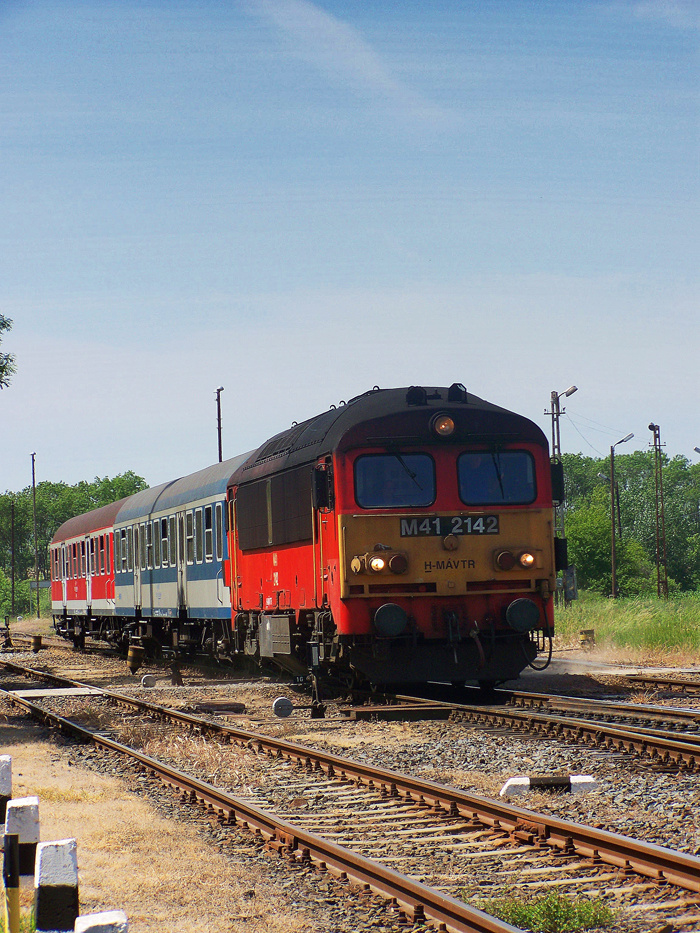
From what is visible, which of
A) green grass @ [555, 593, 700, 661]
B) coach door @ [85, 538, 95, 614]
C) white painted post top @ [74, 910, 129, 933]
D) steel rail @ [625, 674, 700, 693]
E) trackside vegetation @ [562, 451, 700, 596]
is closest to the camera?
white painted post top @ [74, 910, 129, 933]

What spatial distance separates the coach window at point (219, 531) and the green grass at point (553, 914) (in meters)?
15.0

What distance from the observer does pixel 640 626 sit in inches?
1010

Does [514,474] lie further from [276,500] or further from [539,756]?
[539,756]

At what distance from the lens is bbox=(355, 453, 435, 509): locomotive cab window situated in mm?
14469

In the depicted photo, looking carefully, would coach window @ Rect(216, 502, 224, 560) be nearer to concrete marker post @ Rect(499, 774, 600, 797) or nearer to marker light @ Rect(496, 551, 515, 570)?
marker light @ Rect(496, 551, 515, 570)

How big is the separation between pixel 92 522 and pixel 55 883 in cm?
3081

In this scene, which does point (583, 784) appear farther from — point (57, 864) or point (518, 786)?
point (57, 864)

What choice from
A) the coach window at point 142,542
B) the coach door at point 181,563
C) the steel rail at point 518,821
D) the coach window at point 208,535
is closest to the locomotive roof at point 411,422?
the steel rail at point 518,821

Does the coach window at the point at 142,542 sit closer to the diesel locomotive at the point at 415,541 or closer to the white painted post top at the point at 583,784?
the diesel locomotive at the point at 415,541

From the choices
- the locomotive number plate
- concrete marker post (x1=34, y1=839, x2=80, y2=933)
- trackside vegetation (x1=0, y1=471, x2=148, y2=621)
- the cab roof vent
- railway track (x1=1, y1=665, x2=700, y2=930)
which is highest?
trackside vegetation (x1=0, y1=471, x2=148, y2=621)

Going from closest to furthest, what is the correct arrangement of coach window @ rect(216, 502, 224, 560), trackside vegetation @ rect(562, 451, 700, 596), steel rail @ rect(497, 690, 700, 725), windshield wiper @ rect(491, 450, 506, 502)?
steel rail @ rect(497, 690, 700, 725)
windshield wiper @ rect(491, 450, 506, 502)
coach window @ rect(216, 502, 224, 560)
trackside vegetation @ rect(562, 451, 700, 596)

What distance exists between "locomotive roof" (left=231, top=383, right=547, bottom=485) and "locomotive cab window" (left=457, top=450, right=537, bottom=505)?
0.20 metres

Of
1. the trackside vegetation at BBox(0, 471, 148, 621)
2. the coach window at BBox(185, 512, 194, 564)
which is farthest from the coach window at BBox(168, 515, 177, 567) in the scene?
the trackside vegetation at BBox(0, 471, 148, 621)

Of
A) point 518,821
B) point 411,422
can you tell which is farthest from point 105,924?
point 411,422
